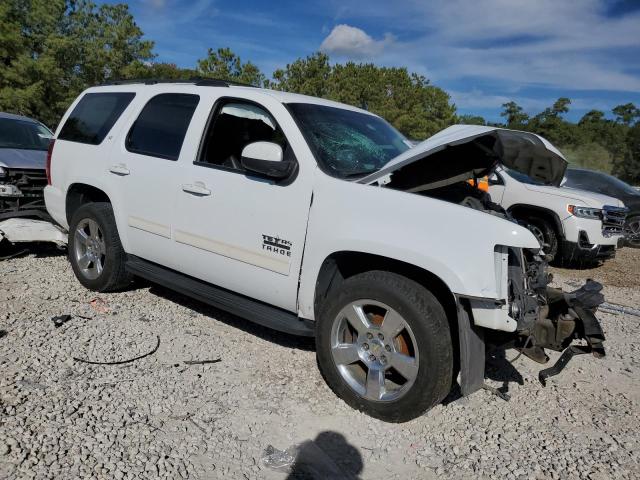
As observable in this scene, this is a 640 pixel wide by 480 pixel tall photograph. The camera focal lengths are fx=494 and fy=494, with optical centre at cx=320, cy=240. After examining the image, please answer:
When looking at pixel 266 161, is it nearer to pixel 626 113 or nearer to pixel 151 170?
pixel 151 170

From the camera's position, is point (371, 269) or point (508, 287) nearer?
point (508, 287)

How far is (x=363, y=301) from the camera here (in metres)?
3.12

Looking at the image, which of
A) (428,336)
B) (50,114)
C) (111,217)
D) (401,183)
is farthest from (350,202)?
(50,114)

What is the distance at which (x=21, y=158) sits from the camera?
21.4 feet

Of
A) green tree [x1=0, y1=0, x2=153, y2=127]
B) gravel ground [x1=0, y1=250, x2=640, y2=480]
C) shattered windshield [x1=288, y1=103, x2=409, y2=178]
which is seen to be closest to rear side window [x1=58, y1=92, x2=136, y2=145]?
gravel ground [x1=0, y1=250, x2=640, y2=480]

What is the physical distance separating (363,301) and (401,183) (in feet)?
2.87

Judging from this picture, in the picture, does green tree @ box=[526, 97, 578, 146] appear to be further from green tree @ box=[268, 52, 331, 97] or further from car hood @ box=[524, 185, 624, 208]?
car hood @ box=[524, 185, 624, 208]

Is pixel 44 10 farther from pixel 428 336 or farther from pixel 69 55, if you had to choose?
pixel 428 336

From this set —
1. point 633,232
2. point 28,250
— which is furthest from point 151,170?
point 633,232

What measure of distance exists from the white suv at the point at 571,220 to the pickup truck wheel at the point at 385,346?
5410mm

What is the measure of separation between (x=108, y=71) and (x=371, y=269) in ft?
→ 83.7

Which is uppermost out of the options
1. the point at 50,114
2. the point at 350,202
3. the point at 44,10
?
the point at 44,10

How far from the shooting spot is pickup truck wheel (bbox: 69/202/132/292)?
4734 millimetres

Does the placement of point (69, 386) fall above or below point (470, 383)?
below
